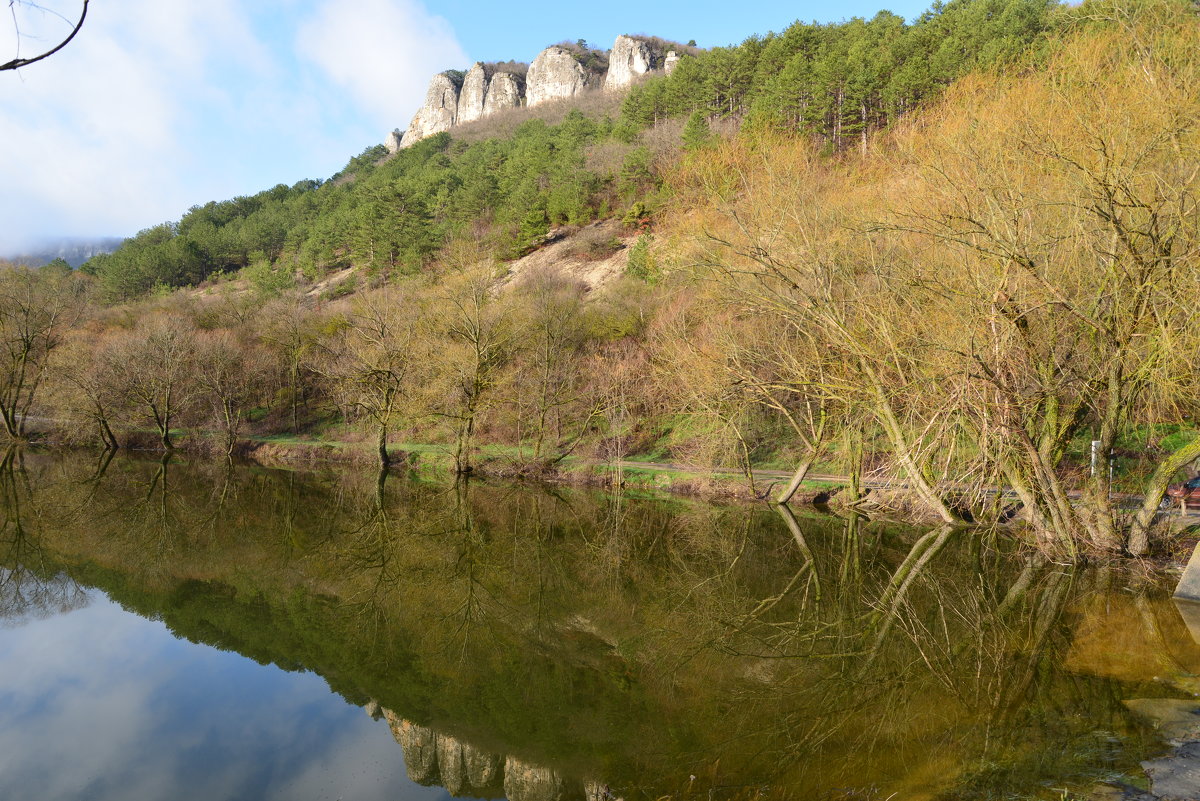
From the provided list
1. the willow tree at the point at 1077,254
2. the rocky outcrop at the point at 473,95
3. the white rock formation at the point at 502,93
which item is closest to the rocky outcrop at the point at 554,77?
the white rock formation at the point at 502,93

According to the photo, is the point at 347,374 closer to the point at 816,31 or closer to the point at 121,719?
the point at 121,719

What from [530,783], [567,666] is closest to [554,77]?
[567,666]

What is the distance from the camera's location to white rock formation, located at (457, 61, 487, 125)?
500 ft

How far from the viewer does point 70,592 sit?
14203 millimetres

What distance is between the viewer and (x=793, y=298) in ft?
53.8

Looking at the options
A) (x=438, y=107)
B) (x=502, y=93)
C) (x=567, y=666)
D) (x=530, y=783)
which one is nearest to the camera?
(x=530, y=783)

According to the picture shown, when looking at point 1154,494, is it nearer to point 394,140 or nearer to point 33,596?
point 33,596

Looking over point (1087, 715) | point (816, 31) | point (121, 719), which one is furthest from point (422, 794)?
point (816, 31)

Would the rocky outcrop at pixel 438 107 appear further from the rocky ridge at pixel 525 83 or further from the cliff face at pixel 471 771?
the cliff face at pixel 471 771

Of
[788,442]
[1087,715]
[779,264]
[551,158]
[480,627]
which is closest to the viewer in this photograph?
[1087,715]

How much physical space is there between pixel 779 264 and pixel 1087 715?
10.7 m

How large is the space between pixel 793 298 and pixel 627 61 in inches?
5237

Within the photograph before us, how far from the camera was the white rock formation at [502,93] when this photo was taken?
14738cm

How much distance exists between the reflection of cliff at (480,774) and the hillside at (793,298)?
328 inches
